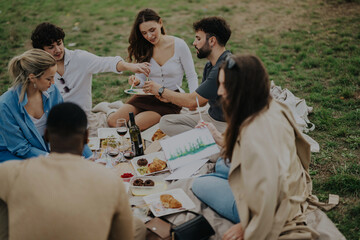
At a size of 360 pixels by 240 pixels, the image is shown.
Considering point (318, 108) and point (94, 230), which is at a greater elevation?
point (94, 230)

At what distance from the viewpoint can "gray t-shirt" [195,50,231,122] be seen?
13.5 ft

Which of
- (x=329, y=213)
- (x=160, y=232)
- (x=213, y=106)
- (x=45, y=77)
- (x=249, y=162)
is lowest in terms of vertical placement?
(x=329, y=213)

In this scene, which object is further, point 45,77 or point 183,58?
point 183,58

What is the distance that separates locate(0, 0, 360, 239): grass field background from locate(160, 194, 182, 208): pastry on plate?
169 cm

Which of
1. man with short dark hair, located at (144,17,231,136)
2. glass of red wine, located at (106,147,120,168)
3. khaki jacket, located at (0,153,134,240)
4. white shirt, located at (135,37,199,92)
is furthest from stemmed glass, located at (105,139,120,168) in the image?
khaki jacket, located at (0,153,134,240)

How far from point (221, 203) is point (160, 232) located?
2.29 feet

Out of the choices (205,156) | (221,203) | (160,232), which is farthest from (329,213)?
(160,232)

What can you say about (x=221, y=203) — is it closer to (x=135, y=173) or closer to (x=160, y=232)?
(x=160, y=232)

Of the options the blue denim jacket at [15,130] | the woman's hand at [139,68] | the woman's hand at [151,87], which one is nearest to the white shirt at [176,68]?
the woman's hand at [139,68]

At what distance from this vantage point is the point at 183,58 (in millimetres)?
5129

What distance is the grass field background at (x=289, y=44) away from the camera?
4289 mm

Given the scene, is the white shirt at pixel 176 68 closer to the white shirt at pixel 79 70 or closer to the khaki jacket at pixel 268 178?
the white shirt at pixel 79 70

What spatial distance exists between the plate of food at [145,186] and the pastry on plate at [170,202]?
337 mm

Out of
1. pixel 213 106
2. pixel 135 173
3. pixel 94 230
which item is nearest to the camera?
pixel 94 230
